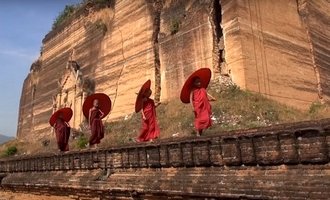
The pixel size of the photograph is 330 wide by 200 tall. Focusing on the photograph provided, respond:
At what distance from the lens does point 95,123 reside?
9.80 meters

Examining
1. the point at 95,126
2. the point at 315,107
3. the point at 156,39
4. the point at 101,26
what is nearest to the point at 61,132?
the point at 95,126

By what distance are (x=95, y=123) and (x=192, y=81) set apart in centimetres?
312

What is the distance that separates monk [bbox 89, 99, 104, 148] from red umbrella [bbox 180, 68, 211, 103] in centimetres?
278

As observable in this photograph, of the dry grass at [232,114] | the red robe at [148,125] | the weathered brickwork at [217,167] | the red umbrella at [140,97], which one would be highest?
the dry grass at [232,114]

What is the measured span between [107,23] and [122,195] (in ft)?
68.7

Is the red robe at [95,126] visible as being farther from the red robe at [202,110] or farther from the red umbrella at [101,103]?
the red robe at [202,110]

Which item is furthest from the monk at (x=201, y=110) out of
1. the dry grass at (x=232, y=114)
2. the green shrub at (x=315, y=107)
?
the green shrub at (x=315, y=107)

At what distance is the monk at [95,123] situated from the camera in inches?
383

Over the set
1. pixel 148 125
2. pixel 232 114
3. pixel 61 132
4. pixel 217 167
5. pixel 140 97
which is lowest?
pixel 217 167

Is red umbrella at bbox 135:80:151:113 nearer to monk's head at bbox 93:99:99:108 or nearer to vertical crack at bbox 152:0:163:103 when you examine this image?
monk's head at bbox 93:99:99:108

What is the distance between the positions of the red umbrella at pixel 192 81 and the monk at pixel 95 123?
2.78 m

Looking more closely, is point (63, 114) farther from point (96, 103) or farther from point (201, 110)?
point (201, 110)

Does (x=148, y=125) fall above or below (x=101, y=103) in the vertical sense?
below

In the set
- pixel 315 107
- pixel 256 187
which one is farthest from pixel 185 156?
pixel 315 107
